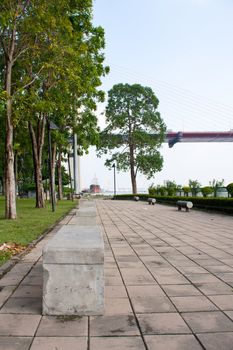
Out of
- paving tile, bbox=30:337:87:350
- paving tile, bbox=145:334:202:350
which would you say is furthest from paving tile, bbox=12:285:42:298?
paving tile, bbox=145:334:202:350

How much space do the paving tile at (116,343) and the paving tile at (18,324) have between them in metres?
0.60

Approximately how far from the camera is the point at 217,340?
322 centimetres

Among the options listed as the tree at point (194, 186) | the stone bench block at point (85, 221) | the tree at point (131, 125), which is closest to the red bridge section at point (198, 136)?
the tree at point (131, 125)

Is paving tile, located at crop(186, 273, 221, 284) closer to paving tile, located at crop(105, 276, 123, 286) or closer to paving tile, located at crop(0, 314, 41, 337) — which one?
paving tile, located at crop(105, 276, 123, 286)

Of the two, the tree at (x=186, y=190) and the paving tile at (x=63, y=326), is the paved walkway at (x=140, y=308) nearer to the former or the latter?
the paving tile at (x=63, y=326)

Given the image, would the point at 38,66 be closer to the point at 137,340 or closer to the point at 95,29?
the point at 95,29

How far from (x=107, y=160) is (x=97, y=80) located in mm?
24281

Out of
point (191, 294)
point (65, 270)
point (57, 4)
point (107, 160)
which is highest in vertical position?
point (57, 4)

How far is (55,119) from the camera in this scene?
2489 cm

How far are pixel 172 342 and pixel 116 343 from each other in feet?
1.54

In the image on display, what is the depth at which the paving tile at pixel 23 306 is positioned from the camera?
155 inches

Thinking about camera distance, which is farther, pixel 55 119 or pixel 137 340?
pixel 55 119

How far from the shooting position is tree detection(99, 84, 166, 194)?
140 ft

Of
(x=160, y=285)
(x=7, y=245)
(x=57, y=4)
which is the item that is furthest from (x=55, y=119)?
(x=160, y=285)
